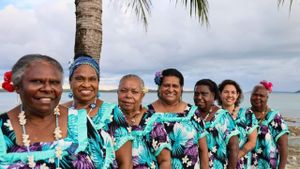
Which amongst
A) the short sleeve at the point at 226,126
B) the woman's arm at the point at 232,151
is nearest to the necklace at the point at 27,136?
the short sleeve at the point at 226,126

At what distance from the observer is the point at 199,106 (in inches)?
191

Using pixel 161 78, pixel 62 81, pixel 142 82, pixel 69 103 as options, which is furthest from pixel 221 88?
pixel 62 81

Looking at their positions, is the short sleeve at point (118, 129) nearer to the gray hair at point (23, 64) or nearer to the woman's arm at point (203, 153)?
the gray hair at point (23, 64)

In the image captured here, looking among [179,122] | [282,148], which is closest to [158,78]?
[179,122]

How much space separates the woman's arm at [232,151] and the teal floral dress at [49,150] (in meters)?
2.72

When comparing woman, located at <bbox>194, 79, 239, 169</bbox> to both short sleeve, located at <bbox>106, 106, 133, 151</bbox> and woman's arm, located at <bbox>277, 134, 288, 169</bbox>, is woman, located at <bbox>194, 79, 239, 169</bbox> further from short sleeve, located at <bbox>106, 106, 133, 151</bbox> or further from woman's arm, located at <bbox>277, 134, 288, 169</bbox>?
short sleeve, located at <bbox>106, 106, 133, 151</bbox>

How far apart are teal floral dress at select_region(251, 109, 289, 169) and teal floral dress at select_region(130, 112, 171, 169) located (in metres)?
2.25

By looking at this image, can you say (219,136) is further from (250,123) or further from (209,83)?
(250,123)

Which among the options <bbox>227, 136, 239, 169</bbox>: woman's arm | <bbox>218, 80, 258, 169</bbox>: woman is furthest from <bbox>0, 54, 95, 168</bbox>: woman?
<bbox>218, 80, 258, 169</bbox>: woman

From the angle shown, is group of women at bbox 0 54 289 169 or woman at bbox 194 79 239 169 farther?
woman at bbox 194 79 239 169

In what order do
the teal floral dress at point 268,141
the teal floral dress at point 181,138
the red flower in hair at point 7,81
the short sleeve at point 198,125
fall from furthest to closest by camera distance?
1. the teal floral dress at point 268,141
2. the short sleeve at point 198,125
3. the teal floral dress at point 181,138
4. the red flower in hair at point 7,81

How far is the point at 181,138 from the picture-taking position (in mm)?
4125

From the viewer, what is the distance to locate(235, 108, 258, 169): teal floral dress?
539cm

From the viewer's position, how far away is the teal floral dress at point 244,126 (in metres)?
5.39
